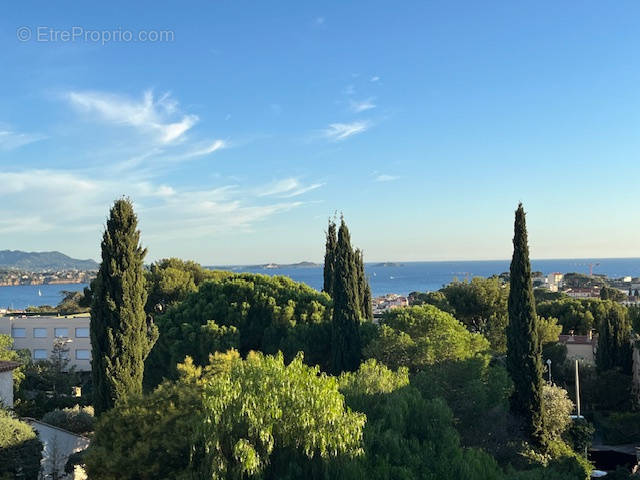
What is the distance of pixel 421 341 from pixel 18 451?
59.1 ft

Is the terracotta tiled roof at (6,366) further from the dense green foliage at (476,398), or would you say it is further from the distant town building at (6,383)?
the dense green foliage at (476,398)

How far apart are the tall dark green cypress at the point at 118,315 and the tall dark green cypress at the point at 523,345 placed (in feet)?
53.1

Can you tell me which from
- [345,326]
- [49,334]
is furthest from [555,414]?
[49,334]

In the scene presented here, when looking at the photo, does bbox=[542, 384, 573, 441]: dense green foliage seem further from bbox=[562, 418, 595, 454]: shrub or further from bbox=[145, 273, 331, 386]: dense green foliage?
bbox=[145, 273, 331, 386]: dense green foliage

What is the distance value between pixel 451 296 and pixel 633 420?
19615 mm

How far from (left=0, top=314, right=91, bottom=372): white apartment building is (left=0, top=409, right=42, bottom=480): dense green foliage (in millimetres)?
37422

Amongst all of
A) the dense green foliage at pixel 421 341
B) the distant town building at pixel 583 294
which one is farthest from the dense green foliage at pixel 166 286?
the distant town building at pixel 583 294

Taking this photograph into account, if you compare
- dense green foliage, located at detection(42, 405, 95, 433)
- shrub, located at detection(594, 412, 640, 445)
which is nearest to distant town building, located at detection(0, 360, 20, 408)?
dense green foliage, located at detection(42, 405, 95, 433)

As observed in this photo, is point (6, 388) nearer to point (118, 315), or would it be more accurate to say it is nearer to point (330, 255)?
point (118, 315)

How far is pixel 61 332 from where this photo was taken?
2119 inches

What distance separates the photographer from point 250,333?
3553 cm

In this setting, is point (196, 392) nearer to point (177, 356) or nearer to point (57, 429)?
point (57, 429)

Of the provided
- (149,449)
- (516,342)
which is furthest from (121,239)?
(516,342)

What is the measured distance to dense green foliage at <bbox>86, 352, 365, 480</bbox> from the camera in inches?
495
